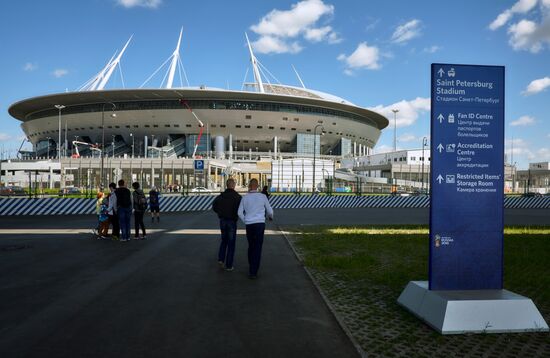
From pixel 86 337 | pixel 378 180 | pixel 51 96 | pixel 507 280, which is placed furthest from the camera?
pixel 51 96

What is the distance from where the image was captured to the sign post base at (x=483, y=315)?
4547mm

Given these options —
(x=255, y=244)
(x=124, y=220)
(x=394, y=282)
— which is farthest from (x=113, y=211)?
(x=394, y=282)

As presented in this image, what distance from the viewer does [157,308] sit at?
17.5 feet

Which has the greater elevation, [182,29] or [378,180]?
[182,29]

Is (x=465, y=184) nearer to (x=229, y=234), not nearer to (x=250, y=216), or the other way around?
(x=250, y=216)

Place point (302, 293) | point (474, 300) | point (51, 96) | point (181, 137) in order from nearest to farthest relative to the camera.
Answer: point (474, 300) < point (302, 293) < point (51, 96) < point (181, 137)

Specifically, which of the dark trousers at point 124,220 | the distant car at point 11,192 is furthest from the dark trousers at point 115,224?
the distant car at point 11,192

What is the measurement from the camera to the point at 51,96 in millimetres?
81125

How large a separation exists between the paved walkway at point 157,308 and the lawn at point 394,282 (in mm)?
395

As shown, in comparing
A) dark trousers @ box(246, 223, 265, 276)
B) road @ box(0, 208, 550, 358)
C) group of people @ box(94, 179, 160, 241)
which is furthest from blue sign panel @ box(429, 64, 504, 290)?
group of people @ box(94, 179, 160, 241)

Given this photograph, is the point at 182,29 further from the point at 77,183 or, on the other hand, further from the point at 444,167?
the point at 444,167

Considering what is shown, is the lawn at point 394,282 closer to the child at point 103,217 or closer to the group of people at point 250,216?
the group of people at point 250,216

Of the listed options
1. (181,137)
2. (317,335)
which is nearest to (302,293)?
(317,335)

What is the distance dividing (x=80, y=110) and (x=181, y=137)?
2238 cm
